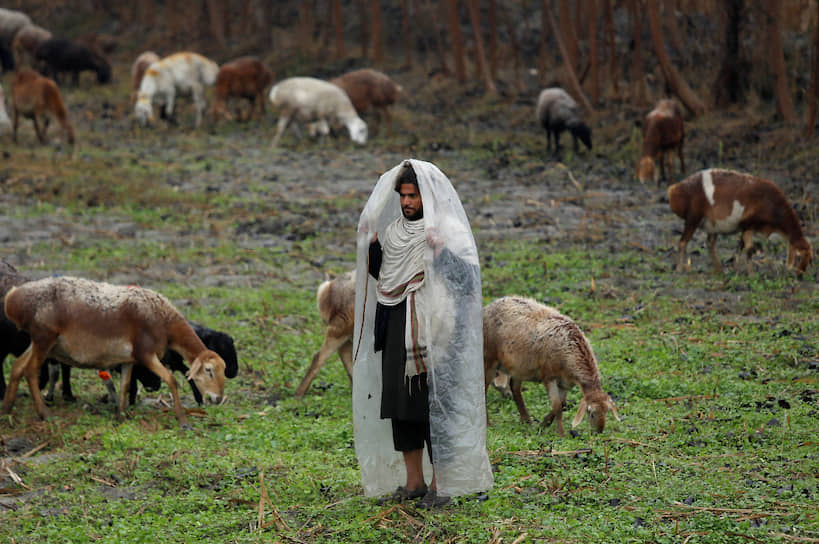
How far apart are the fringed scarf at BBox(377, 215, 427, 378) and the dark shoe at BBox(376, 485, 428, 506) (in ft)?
2.64

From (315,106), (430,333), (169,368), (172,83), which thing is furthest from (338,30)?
(430,333)

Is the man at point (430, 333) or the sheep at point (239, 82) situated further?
the sheep at point (239, 82)

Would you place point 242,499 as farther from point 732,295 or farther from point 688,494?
point 732,295

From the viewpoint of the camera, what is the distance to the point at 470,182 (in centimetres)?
1819

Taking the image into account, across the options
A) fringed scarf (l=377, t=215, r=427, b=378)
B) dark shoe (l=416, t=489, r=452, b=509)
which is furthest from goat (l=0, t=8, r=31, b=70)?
dark shoe (l=416, t=489, r=452, b=509)

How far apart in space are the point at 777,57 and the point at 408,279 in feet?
51.4

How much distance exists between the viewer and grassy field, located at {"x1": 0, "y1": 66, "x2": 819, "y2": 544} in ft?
19.2

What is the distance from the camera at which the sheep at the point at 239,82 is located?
80.1 ft

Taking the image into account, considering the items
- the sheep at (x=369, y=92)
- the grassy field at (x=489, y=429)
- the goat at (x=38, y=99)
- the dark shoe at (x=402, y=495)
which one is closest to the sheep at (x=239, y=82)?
the sheep at (x=369, y=92)

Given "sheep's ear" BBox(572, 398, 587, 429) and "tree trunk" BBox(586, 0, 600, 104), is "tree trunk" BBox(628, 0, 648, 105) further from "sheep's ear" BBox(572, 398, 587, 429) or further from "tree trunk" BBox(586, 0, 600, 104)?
"sheep's ear" BBox(572, 398, 587, 429)

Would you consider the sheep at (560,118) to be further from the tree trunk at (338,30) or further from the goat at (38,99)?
the tree trunk at (338,30)

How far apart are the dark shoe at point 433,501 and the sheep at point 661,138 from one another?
40.5ft

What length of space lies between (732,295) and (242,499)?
7.06m

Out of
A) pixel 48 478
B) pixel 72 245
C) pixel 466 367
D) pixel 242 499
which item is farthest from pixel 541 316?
pixel 72 245
